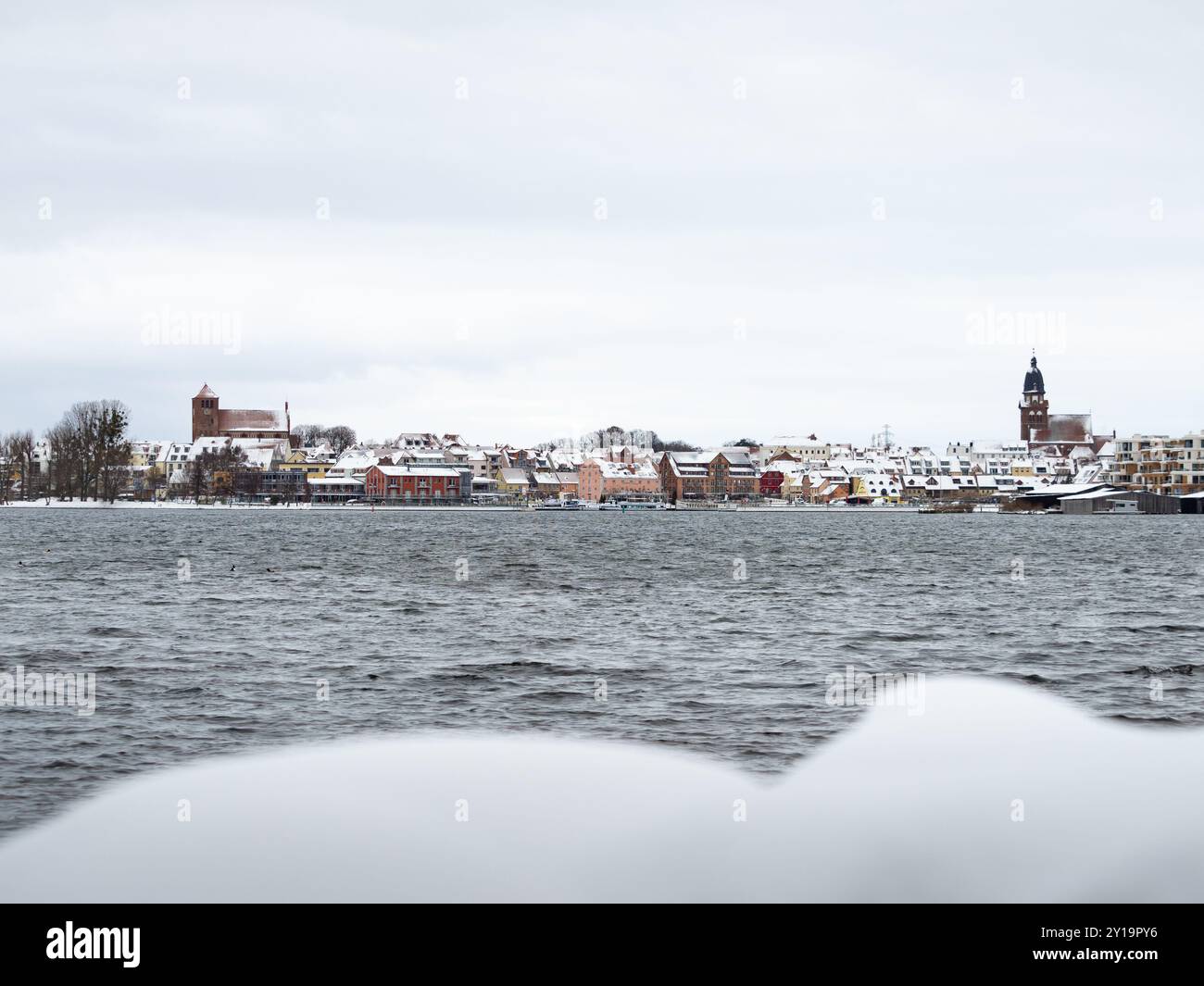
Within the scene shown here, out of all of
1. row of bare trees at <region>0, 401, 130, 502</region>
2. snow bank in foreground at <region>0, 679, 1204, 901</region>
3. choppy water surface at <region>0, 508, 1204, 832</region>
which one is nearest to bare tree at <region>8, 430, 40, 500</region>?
row of bare trees at <region>0, 401, 130, 502</region>

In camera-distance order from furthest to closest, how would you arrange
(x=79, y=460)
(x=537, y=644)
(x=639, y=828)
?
(x=79, y=460) < (x=537, y=644) < (x=639, y=828)

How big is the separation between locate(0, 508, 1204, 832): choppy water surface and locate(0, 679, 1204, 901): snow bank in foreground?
4.64 feet

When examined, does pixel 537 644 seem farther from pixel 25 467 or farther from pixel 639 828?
pixel 25 467

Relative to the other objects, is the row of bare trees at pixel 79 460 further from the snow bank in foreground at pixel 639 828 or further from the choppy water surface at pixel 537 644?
the snow bank in foreground at pixel 639 828

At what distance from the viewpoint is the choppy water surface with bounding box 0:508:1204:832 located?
1662 centimetres

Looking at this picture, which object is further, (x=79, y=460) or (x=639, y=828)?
(x=79, y=460)

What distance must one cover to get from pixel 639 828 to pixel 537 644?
1539 centimetres

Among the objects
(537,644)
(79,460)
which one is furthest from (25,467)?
(537,644)

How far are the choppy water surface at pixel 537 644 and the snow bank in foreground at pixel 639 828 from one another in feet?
4.64

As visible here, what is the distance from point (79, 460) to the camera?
173375 mm

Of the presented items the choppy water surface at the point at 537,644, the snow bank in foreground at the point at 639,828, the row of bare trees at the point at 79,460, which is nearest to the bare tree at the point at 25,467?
the row of bare trees at the point at 79,460

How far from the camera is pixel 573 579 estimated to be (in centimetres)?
4672
